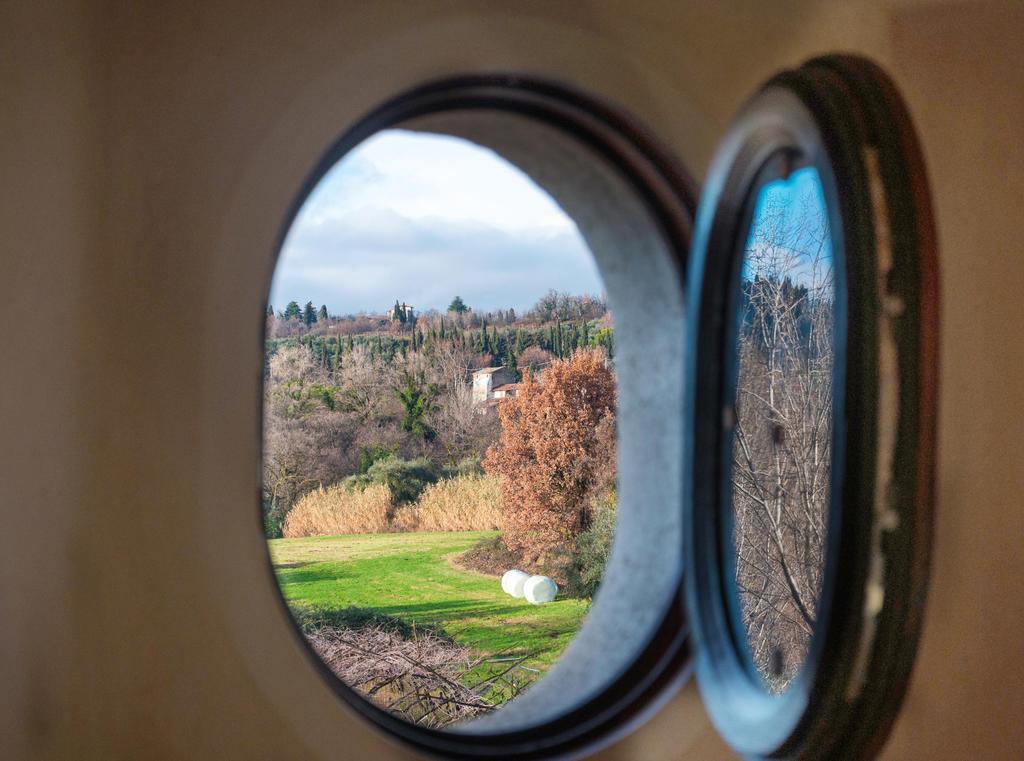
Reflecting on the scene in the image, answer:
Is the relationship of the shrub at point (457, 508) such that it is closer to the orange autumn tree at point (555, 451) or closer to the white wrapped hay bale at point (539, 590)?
the orange autumn tree at point (555, 451)

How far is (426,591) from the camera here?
167 centimetres

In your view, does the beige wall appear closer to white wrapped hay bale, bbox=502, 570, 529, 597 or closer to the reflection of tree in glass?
the reflection of tree in glass

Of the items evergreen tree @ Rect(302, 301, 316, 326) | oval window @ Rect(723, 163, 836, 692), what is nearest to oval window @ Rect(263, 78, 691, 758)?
evergreen tree @ Rect(302, 301, 316, 326)

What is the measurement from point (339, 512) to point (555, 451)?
0.51m

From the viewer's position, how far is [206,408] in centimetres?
107

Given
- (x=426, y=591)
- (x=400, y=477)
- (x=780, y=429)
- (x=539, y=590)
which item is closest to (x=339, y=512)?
(x=400, y=477)

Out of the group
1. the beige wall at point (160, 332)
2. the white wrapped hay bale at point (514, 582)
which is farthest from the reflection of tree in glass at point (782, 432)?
the white wrapped hay bale at point (514, 582)

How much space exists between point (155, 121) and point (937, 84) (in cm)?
126

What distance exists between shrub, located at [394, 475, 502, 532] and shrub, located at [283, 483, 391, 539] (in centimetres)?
4

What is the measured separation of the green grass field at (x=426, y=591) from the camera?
149 cm

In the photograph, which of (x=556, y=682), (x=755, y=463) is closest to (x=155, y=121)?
(x=755, y=463)

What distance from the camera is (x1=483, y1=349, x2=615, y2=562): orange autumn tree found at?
1.81 meters

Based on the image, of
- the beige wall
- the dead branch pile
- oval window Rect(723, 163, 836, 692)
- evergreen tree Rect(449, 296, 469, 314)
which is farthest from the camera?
evergreen tree Rect(449, 296, 469, 314)

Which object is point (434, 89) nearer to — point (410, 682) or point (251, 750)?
point (251, 750)
